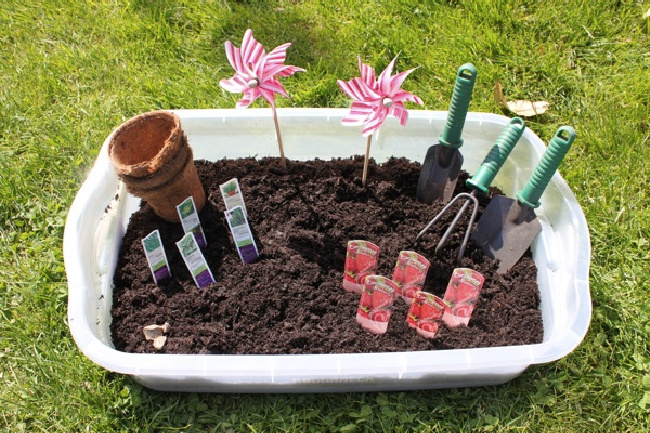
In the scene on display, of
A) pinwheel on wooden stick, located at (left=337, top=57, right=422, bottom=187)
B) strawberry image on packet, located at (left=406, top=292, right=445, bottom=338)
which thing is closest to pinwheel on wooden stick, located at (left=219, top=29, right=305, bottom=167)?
pinwheel on wooden stick, located at (left=337, top=57, right=422, bottom=187)

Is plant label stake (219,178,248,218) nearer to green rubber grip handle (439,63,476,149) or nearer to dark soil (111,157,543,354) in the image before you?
dark soil (111,157,543,354)

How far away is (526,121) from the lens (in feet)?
7.51

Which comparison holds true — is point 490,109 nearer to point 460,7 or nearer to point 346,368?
point 460,7

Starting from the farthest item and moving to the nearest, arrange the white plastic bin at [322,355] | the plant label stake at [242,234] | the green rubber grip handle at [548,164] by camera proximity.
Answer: the plant label stake at [242,234] → the green rubber grip handle at [548,164] → the white plastic bin at [322,355]

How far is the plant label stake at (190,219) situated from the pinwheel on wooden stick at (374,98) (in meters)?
0.53

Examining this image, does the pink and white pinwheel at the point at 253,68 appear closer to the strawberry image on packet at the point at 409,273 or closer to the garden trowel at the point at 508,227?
the strawberry image on packet at the point at 409,273

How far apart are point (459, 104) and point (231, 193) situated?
2.38 ft

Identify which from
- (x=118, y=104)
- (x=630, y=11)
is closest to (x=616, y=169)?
(x=630, y=11)

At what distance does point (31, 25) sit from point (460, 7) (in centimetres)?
202

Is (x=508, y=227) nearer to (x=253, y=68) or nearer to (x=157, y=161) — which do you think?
(x=253, y=68)

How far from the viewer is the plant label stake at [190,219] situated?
5.52 feet

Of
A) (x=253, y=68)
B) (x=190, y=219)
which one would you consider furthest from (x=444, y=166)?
(x=190, y=219)

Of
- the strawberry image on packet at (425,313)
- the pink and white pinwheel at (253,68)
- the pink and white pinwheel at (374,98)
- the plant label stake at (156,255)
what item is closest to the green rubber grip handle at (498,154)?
the pink and white pinwheel at (374,98)

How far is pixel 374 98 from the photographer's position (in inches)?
61.2
